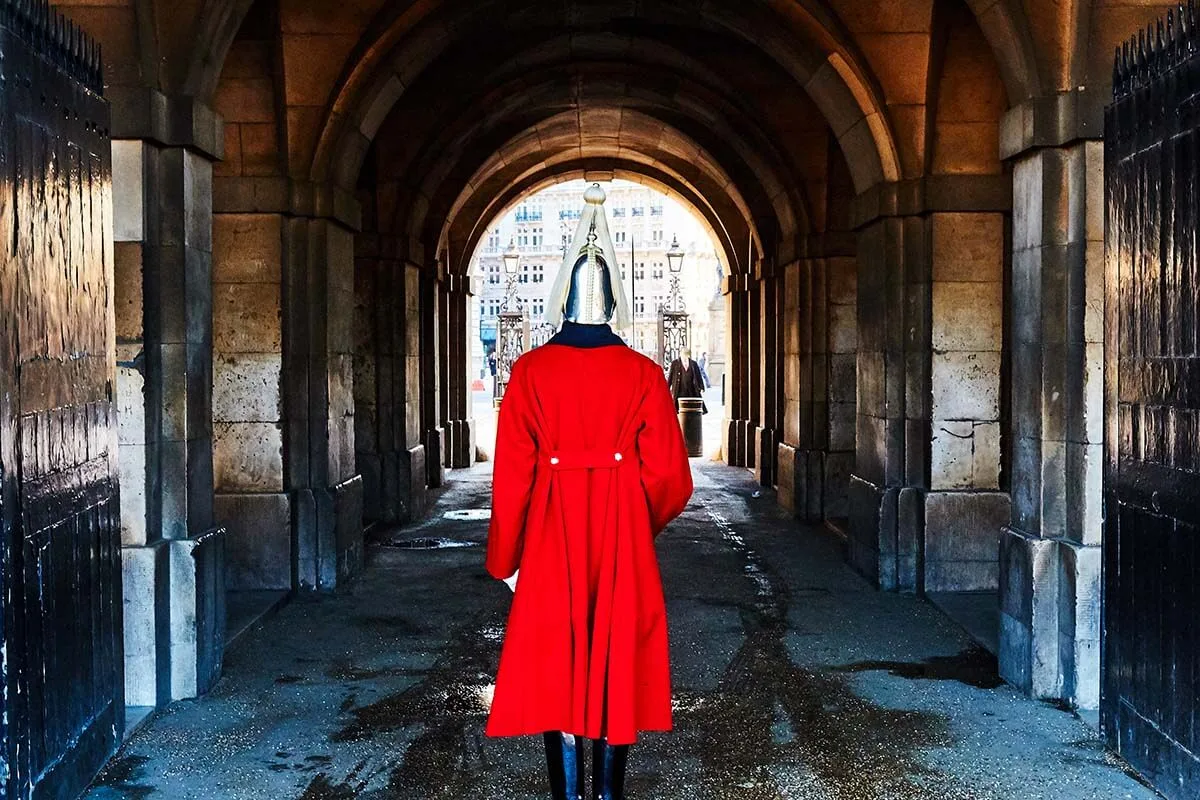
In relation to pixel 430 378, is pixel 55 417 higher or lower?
lower

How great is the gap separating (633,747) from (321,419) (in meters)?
4.54

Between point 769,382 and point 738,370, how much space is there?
3336 mm

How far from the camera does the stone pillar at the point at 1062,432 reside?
19.7 ft

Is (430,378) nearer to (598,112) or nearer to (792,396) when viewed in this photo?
(598,112)

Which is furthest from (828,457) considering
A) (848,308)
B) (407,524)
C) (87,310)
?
(87,310)

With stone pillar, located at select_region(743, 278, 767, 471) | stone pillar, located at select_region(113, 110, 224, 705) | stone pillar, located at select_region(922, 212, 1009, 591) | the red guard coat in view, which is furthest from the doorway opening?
the red guard coat

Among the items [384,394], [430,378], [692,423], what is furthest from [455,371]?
[384,394]

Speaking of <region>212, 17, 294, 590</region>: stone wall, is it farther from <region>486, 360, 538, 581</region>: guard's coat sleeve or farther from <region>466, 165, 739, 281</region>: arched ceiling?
<region>466, 165, 739, 281</region>: arched ceiling

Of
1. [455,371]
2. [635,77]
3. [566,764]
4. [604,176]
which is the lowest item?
[566,764]

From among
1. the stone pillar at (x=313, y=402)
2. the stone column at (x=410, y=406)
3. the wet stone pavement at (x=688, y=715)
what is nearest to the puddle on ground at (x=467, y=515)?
the stone column at (x=410, y=406)

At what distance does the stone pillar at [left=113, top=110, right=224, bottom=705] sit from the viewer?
597 centimetres

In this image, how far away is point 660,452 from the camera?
4.39m

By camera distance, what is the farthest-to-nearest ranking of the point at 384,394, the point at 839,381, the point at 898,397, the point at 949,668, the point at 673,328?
the point at 673,328, the point at 384,394, the point at 839,381, the point at 898,397, the point at 949,668

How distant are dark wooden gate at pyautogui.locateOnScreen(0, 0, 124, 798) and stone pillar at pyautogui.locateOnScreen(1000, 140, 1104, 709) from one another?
422 centimetres
